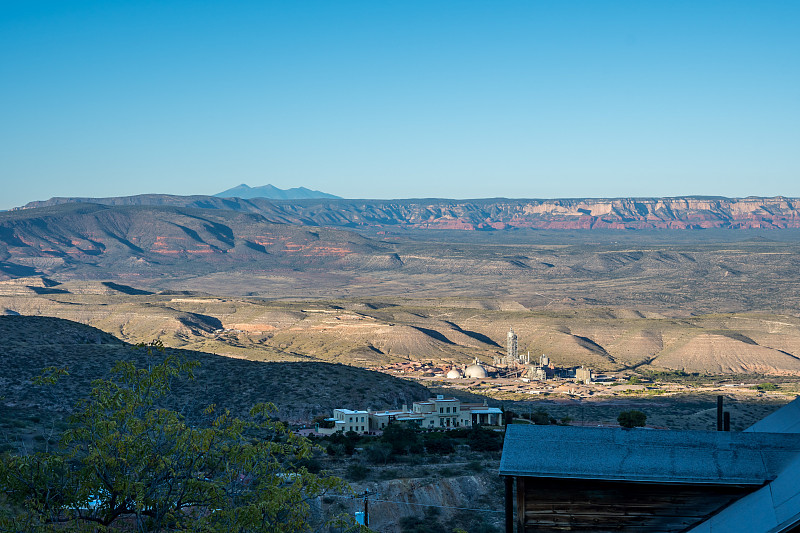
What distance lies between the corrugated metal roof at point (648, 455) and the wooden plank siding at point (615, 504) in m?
0.23

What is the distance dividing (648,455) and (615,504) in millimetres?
962

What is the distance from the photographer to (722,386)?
246 feet

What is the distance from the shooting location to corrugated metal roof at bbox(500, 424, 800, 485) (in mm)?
13180

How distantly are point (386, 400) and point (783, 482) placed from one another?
41.8 meters

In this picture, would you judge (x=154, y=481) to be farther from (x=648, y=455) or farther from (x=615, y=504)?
(x=648, y=455)

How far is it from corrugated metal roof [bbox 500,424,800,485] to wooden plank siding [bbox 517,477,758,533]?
0.23 meters

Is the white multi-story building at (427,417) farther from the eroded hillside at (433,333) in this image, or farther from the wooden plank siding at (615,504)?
the eroded hillside at (433,333)

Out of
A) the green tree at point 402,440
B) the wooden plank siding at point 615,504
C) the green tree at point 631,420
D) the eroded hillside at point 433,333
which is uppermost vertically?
the wooden plank siding at point 615,504

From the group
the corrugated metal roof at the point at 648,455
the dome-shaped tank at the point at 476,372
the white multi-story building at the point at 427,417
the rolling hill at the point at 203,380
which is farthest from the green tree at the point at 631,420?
the dome-shaped tank at the point at 476,372

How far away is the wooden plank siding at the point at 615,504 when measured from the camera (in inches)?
523

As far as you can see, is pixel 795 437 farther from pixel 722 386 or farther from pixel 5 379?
pixel 722 386

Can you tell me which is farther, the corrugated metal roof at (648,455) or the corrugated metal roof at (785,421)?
the corrugated metal roof at (785,421)

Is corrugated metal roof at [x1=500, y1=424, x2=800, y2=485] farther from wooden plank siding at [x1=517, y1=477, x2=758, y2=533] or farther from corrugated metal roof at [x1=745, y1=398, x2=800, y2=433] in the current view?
corrugated metal roof at [x1=745, y1=398, x2=800, y2=433]

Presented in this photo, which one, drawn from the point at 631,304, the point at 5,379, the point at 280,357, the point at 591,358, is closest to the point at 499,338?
the point at 591,358
